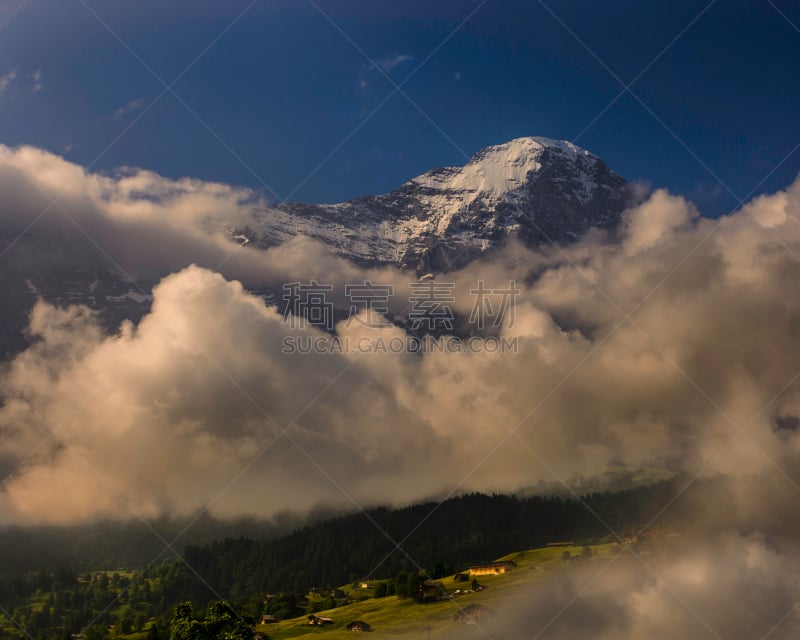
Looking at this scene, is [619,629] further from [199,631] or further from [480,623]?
[199,631]

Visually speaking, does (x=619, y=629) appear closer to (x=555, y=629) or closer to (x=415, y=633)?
(x=555, y=629)

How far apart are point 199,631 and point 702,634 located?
134 meters

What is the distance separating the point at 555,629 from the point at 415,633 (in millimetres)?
35425

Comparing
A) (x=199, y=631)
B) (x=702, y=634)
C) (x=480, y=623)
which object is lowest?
(x=702, y=634)

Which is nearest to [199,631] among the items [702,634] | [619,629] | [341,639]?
[341,639]

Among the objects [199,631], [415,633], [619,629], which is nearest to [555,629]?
[619,629]

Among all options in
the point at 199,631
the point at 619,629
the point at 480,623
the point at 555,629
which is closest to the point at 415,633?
the point at 480,623

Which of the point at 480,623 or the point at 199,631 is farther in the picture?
the point at 480,623

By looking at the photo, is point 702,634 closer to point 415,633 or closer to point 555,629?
point 555,629

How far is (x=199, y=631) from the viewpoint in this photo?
13600cm

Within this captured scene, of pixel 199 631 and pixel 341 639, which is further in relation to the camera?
pixel 341 639

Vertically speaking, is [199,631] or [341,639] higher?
[199,631]

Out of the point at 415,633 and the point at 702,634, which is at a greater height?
the point at 415,633

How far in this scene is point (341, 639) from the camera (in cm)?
19250
